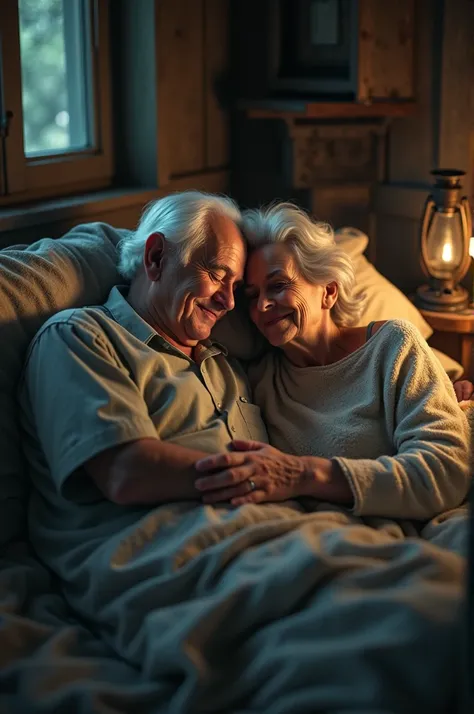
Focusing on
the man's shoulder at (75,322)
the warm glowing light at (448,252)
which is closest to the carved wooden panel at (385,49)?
the warm glowing light at (448,252)

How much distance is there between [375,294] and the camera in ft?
8.53

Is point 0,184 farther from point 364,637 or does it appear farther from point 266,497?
point 364,637

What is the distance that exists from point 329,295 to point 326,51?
117 centimetres

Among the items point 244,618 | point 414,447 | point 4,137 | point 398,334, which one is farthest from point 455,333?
point 244,618

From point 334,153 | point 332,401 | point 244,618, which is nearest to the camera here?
point 244,618

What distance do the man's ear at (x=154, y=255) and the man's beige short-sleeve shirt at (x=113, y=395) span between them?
3.3 inches

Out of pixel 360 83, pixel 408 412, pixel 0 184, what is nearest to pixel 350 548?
pixel 408 412

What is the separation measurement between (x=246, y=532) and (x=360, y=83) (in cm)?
167

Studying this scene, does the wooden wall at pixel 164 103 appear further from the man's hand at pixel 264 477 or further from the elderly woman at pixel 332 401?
the man's hand at pixel 264 477

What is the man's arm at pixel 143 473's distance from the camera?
1784 mm

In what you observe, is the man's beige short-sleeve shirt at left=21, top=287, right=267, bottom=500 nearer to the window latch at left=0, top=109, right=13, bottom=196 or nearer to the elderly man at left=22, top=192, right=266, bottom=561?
the elderly man at left=22, top=192, right=266, bottom=561

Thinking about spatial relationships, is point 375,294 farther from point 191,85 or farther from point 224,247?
point 191,85

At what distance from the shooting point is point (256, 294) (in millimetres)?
2189

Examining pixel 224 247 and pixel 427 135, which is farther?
pixel 427 135
